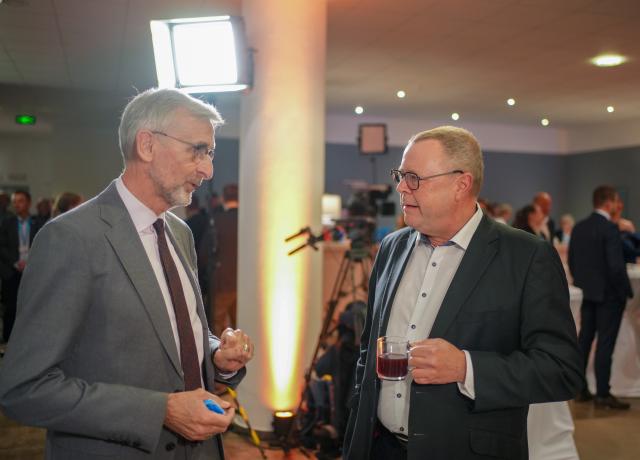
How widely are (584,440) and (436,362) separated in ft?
11.4

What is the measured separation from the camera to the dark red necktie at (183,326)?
163 centimetres

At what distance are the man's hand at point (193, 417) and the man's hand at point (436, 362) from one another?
0.52 m

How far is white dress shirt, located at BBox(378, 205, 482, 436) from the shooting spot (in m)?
1.90

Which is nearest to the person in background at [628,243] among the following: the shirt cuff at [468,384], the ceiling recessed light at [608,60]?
the ceiling recessed light at [608,60]

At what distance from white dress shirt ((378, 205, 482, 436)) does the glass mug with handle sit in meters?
0.13

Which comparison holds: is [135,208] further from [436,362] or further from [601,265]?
[601,265]

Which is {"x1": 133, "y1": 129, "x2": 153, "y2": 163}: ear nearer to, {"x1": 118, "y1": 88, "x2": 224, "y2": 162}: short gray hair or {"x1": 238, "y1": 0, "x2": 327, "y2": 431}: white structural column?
{"x1": 118, "y1": 88, "x2": 224, "y2": 162}: short gray hair

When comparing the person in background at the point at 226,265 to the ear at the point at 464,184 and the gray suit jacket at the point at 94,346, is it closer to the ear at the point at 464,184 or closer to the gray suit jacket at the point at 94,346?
the ear at the point at 464,184

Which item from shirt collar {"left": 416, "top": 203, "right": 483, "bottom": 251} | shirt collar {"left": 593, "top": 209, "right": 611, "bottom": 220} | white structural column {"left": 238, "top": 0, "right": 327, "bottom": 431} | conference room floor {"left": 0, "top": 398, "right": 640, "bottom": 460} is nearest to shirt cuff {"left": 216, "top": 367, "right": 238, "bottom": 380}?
shirt collar {"left": 416, "top": 203, "right": 483, "bottom": 251}

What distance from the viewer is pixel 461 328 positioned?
181cm

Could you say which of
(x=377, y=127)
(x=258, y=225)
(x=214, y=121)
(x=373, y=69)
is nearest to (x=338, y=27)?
(x=377, y=127)

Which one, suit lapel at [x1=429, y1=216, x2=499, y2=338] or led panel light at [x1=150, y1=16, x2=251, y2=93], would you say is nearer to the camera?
suit lapel at [x1=429, y1=216, x2=499, y2=338]

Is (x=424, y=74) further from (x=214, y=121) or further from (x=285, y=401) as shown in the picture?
(x=214, y=121)

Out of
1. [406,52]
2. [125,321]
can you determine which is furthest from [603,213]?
[125,321]
